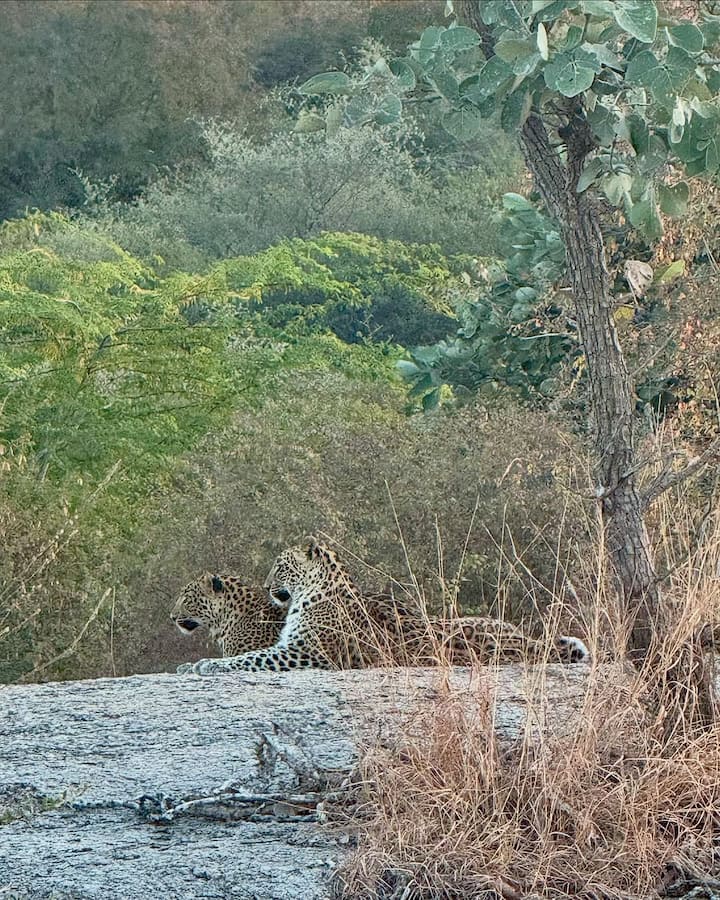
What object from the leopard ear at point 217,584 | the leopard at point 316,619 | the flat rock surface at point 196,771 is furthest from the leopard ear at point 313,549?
the flat rock surface at point 196,771

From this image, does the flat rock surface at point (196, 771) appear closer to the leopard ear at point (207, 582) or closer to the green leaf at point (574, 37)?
the leopard ear at point (207, 582)

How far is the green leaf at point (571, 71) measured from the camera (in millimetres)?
3734

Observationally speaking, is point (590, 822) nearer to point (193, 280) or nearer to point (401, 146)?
point (193, 280)

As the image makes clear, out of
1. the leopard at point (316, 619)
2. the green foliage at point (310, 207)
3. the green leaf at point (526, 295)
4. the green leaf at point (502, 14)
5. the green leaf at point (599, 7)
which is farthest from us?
the green foliage at point (310, 207)

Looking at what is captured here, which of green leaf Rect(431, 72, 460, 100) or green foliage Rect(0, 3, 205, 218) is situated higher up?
green leaf Rect(431, 72, 460, 100)

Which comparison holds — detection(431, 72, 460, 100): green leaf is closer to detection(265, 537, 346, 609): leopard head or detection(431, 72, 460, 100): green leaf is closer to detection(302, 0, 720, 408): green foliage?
detection(302, 0, 720, 408): green foliage

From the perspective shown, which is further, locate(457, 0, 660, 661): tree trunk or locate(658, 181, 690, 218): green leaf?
locate(457, 0, 660, 661): tree trunk

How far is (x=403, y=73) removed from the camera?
412 centimetres

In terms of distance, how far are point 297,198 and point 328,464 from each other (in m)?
11.1

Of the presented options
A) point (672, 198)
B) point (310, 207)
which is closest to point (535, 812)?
point (672, 198)

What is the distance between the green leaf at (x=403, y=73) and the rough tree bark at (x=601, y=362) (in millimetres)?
610

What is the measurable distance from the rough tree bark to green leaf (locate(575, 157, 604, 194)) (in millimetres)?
304

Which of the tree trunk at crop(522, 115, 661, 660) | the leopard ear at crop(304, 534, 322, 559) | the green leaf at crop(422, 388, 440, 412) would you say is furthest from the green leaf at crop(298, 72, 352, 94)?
the green leaf at crop(422, 388, 440, 412)

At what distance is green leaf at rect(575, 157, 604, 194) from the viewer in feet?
14.3
